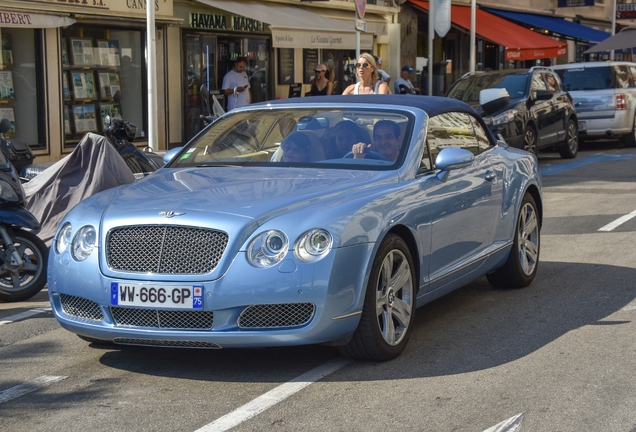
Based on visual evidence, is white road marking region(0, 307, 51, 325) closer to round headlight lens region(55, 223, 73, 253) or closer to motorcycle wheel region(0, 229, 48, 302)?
motorcycle wheel region(0, 229, 48, 302)

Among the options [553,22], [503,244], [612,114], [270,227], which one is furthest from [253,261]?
[553,22]

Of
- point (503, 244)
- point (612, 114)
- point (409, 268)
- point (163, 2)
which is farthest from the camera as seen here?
point (612, 114)

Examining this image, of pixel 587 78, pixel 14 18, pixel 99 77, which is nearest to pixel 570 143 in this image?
pixel 587 78

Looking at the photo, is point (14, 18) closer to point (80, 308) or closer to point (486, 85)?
point (486, 85)

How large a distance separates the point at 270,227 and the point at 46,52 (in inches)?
502

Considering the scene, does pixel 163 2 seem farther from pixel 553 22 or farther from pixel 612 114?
pixel 553 22

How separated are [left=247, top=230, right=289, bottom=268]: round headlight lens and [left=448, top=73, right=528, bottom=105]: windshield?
13952mm

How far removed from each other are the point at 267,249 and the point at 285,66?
64.4 ft

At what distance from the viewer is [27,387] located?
A: 552 centimetres

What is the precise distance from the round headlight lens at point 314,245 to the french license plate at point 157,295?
53cm

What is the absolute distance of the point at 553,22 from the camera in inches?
1526

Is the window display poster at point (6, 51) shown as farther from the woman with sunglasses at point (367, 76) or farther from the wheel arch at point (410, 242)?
the wheel arch at point (410, 242)

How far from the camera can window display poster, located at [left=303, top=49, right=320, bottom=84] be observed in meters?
25.7

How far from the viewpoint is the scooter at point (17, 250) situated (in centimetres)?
788
